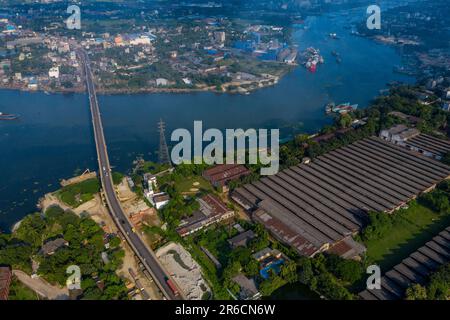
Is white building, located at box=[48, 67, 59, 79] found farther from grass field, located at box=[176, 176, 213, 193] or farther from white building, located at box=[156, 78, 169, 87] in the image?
grass field, located at box=[176, 176, 213, 193]

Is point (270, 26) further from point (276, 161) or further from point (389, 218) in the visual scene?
point (389, 218)

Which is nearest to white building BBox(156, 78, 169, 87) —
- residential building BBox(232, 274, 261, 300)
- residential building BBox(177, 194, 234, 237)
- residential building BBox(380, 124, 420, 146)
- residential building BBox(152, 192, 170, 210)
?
residential building BBox(152, 192, 170, 210)

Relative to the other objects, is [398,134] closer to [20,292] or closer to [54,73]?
[20,292]

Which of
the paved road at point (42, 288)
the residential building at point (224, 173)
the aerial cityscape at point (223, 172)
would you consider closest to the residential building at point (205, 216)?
the aerial cityscape at point (223, 172)

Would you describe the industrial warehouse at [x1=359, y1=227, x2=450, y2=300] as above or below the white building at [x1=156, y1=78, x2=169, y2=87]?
below

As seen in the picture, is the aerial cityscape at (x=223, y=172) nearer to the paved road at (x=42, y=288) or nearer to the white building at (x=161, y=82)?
the paved road at (x=42, y=288)
